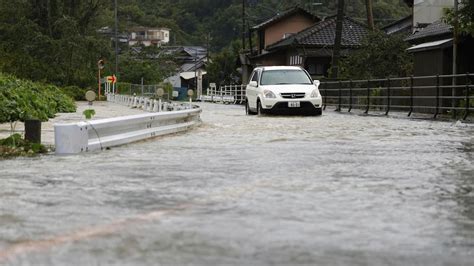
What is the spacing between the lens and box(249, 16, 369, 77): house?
57.2m

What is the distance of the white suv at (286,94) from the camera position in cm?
2345

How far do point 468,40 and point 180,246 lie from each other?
24.7 m

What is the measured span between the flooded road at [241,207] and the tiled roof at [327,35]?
1834 inches

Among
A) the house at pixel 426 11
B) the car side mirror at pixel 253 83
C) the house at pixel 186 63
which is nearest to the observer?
the car side mirror at pixel 253 83

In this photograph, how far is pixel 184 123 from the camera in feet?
55.6

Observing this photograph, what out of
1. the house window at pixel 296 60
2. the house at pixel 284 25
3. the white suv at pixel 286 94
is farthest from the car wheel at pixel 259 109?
the house at pixel 284 25

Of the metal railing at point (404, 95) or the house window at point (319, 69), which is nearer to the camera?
the metal railing at point (404, 95)

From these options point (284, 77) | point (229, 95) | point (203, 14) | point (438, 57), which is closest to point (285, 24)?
point (229, 95)

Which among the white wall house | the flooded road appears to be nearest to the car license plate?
the flooded road

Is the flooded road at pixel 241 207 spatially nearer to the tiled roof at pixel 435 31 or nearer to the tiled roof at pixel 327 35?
the tiled roof at pixel 435 31

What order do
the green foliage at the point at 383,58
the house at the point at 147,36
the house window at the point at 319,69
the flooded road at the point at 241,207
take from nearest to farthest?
the flooded road at the point at 241,207
the green foliage at the point at 383,58
the house window at the point at 319,69
the house at the point at 147,36

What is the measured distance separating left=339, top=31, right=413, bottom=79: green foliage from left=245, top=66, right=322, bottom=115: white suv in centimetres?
1409

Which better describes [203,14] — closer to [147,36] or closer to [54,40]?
[147,36]

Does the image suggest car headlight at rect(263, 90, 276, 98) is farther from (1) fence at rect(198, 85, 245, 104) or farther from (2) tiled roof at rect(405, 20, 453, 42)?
Answer: (1) fence at rect(198, 85, 245, 104)
